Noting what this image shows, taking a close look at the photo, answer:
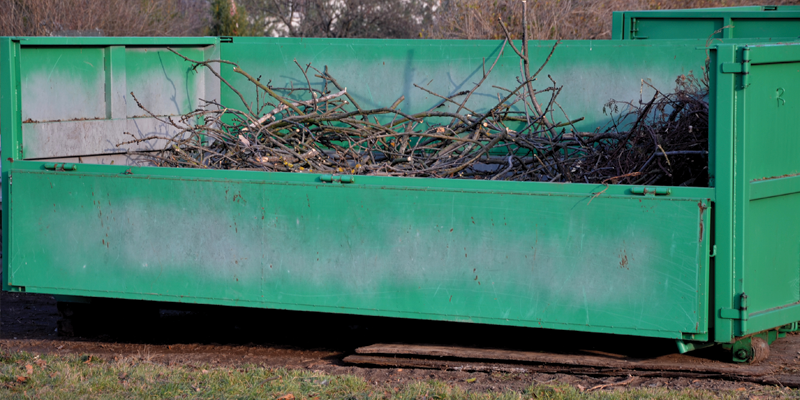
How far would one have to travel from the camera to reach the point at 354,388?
11.6 feet

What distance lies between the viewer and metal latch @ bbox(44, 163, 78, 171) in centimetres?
407

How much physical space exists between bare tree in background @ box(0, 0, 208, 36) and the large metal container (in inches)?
357

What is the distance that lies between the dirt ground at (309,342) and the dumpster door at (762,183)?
361 millimetres

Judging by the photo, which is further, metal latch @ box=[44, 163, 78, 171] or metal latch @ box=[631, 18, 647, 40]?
metal latch @ box=[631, 18, 647, 40]

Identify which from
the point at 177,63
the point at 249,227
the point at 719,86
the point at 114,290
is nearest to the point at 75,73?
the point at 177,63

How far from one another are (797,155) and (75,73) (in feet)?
13.4

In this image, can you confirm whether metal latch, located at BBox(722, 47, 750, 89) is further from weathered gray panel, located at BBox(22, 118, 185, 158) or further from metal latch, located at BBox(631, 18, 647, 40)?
weathered gray panel, located at BBox(22, 118, 185, 158)

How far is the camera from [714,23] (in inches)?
225

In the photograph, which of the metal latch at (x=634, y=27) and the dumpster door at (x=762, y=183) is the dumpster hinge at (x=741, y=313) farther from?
the metal latch at (x=634, y=27)

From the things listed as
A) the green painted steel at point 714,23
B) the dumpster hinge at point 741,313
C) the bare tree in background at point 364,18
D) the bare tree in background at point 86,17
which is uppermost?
the bare tree in background at point 364,18

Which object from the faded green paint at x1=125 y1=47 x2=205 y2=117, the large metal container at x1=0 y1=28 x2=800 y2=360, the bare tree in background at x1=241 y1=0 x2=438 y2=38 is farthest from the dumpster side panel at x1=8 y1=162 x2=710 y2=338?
the bare tree in background at x1=241 y1=0 x2=438 y2=38

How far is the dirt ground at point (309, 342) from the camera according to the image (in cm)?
367

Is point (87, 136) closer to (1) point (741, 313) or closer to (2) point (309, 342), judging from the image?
(2) point (309, 342)

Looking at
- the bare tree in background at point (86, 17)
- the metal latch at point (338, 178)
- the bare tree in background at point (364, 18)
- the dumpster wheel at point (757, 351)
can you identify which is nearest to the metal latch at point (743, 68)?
the dumpster wheel at point (757, 351)
